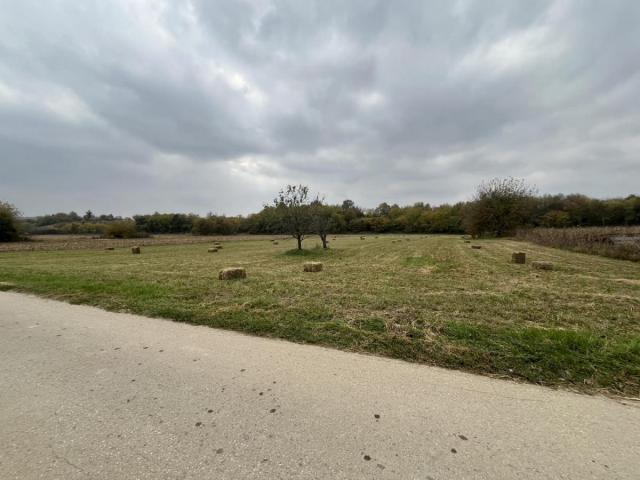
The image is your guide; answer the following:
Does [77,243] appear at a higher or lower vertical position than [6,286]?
lower

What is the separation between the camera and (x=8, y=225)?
4325 centimetres

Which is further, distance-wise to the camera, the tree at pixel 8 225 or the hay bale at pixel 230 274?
the tree at pixel 8 225

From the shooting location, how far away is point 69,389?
2814mm

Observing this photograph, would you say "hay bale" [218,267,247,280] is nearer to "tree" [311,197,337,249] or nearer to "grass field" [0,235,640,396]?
"grass field" [0,235,640,396]

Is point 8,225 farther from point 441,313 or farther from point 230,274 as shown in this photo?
point 441,313

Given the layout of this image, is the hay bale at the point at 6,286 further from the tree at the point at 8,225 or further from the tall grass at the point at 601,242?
the tree at the point at 8,225

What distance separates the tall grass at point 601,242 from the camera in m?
14.3

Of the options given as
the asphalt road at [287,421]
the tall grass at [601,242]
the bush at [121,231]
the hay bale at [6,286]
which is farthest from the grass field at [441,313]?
the bush at [121,231]

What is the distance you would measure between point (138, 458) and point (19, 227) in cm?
6668

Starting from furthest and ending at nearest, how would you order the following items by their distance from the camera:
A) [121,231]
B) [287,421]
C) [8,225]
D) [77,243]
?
[121,231] < [8,225] < [77,243] < [287,421]

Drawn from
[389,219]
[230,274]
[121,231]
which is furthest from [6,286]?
[389,219]

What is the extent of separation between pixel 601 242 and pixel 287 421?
24121 mm

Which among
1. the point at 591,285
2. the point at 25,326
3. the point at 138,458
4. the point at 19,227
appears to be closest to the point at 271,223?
the point at 25,326

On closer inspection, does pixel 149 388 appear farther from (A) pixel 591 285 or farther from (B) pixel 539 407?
(A) pixel 591 285
